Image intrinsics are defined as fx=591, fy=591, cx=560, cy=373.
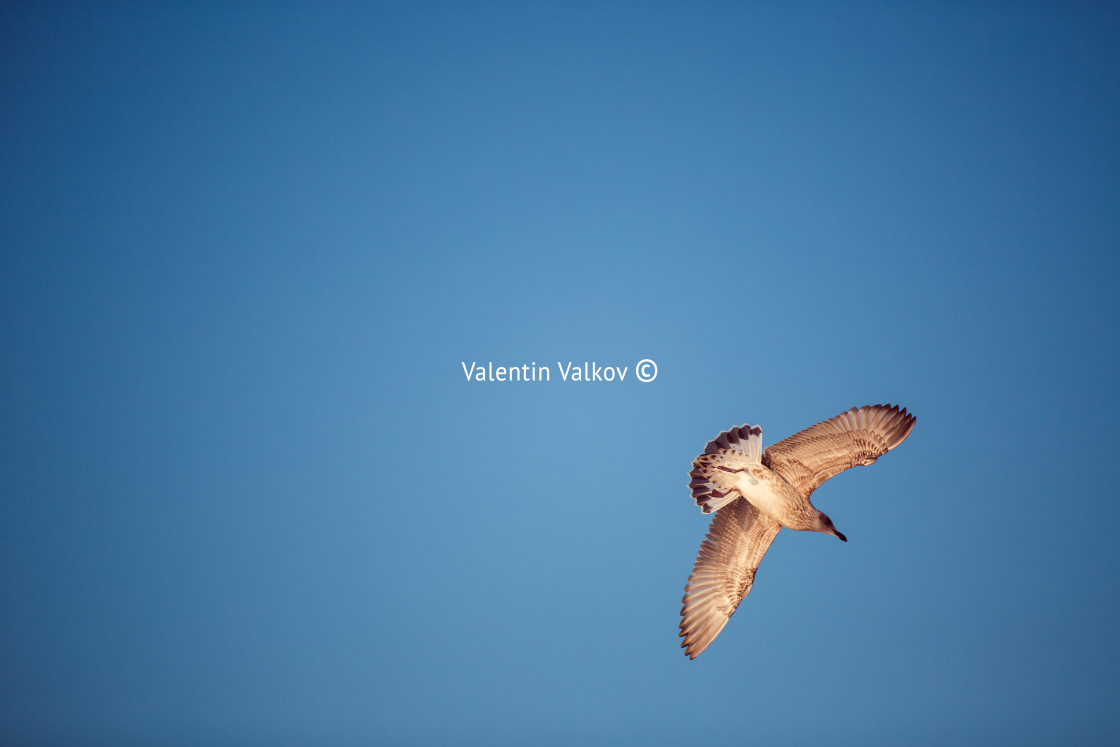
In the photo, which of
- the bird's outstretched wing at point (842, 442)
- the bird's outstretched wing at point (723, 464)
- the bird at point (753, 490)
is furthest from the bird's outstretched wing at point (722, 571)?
the bird's outstretched wing at point (842, 442)

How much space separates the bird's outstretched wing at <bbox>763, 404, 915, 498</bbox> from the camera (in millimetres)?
2297

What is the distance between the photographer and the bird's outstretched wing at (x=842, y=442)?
2297 millimetres

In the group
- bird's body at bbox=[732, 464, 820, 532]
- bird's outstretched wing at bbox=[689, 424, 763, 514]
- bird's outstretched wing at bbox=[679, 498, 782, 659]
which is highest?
bird's outstretched wing at bbox=[689, 424, 763, 514]

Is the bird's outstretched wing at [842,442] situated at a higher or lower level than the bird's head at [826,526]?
higher

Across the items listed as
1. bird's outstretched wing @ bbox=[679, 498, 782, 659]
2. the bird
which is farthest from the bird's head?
bird's outstretched wing @ bbox=[679, 498, 782, 659]

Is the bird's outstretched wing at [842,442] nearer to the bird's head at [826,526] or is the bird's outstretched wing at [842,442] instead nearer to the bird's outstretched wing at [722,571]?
the bird's head at [826,526]

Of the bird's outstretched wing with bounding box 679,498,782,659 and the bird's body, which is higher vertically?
the bird's body

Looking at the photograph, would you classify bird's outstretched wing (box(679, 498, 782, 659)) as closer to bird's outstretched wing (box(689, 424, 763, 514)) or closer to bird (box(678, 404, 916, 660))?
bird (box(678, 404, 916, 660))

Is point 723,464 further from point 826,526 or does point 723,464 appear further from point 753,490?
point 826,526

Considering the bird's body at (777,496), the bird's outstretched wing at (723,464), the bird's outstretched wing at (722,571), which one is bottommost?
the bird's outstretched wing at (722,571)

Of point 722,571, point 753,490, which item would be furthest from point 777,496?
point 722,571

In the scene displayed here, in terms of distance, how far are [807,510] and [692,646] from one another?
0.74 metres

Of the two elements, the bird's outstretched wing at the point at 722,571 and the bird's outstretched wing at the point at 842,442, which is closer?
the bird's outstretched wing at the point at 842,442

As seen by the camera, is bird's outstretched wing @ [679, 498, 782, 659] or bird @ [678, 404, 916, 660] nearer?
bird @ [678, 404, 916, 660]
